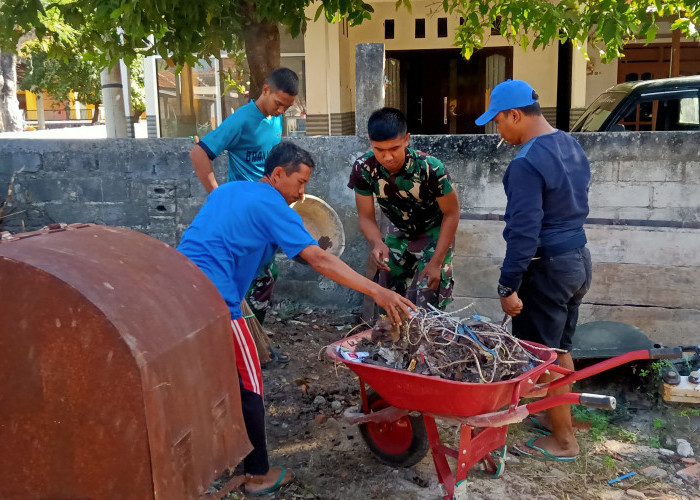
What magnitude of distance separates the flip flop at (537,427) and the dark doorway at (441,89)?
32.6 ft

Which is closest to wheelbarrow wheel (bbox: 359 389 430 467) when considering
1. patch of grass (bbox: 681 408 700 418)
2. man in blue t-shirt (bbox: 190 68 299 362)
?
man in blue t-shirt (bbox: 190 68 299 362)

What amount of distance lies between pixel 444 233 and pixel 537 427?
1.34 meters

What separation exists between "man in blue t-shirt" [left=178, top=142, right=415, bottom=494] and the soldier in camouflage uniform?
754 millimetres

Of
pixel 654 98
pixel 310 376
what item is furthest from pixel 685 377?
pixel 654 98

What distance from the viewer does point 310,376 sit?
15.8ft

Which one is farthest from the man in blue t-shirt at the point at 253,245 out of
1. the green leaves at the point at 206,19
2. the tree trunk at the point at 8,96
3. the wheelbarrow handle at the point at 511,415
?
the tree trunk at the point at 8,96

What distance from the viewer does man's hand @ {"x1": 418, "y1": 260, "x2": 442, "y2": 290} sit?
12.9 ft

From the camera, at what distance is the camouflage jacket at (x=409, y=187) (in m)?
3.89

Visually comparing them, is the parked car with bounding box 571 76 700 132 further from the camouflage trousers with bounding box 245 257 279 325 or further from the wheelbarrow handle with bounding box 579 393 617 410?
the wheelbarrow handle with bounding box 579 393 617 410

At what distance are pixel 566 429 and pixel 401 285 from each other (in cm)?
134

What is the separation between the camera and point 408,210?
4066mm

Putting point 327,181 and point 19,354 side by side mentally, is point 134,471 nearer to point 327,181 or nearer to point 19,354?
point 19,354

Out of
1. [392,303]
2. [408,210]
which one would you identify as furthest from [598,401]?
[408,210]

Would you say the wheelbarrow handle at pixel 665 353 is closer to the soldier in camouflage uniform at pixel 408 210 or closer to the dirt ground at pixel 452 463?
the dirt ground at pixel 452 463
